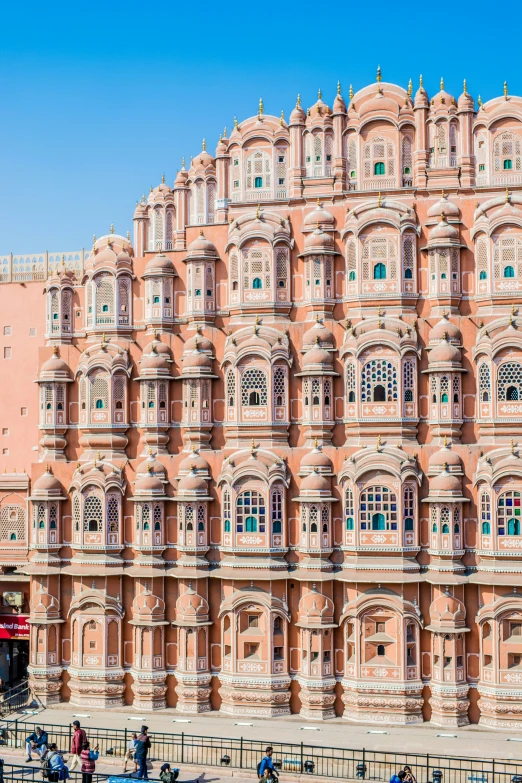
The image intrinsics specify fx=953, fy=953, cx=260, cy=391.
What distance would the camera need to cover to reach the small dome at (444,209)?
4097cm

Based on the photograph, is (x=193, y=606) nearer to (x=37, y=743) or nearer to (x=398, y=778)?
(x=37, y=743)

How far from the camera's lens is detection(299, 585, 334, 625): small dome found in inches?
1571

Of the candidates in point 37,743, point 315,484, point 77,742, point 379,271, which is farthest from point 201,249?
point 37,743

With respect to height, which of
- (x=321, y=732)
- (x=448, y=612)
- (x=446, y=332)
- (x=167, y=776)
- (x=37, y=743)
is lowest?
(x=321, y=732)

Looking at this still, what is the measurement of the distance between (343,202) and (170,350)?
10266mm

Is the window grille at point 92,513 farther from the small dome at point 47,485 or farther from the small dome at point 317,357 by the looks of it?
the small dome at point 317,357

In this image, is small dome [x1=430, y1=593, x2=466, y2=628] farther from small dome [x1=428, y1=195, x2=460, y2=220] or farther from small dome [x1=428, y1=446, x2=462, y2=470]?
small dome [x1=428, y1=195, x2=460, y2=220]

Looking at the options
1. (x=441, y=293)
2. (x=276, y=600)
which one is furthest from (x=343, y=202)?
(x=276, y=600)

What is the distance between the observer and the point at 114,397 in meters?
43.5

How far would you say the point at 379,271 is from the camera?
136ft

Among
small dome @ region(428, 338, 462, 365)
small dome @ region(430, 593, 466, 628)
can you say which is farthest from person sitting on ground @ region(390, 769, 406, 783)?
small dome @ region(428, 338, 462, 365)

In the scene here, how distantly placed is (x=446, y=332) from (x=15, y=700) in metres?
25.1

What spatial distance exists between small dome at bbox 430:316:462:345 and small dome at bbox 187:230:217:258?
10.5 m

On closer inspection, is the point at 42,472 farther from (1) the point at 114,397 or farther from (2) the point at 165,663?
(2) the point at 165,663
